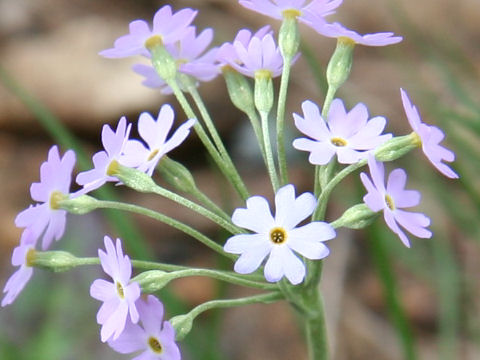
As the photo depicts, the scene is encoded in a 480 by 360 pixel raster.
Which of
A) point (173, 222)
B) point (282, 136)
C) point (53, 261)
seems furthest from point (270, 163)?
point (53, 261)

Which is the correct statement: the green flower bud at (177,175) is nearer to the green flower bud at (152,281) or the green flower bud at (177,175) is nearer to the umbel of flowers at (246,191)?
the umbel of flowers at (246,191)

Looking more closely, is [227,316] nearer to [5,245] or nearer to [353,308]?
[353,308]

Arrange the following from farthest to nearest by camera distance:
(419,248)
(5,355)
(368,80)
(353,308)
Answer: (368,80), (353,308), (419,248), (5,355)

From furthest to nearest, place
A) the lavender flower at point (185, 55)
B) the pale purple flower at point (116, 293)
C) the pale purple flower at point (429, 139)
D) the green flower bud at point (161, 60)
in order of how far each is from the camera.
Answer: the lavender flower at point (185, 55)
the green flower bud at point (161, 60)
the pale purple flower at point (429, 139)
the pale purple flower at point (116, 293)

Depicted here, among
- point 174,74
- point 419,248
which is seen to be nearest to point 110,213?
point 174,74

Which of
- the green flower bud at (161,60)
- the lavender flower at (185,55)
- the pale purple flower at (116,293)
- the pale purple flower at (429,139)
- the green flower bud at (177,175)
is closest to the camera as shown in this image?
the pale purple flower at (116,293)

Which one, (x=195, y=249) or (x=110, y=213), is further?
(x=195, y=249)

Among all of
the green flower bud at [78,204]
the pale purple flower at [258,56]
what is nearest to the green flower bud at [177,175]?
the green flower bud at [78,204]

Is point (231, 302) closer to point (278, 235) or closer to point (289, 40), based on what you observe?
point (278, 235)
